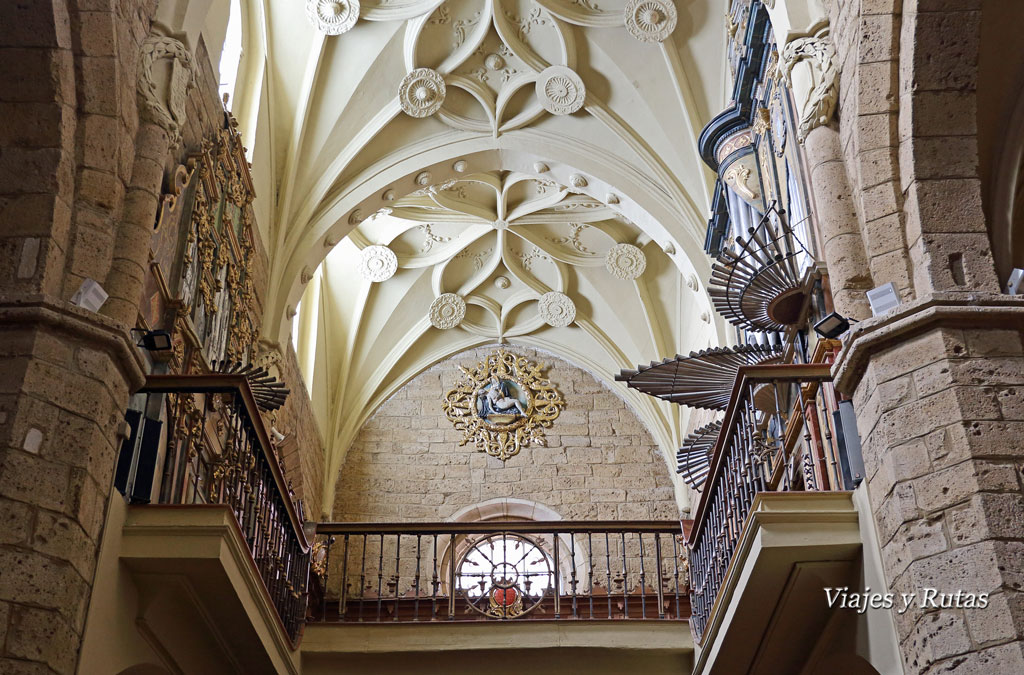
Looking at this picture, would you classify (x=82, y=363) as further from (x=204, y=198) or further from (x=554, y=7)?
(x=554, y=7)

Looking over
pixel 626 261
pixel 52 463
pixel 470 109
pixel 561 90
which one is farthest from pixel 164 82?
pixel 626 261

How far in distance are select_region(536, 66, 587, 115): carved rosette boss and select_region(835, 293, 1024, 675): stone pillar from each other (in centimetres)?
746

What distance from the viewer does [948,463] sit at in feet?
15.9

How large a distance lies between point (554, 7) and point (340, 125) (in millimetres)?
2640

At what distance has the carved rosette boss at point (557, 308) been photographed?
52.3 ft

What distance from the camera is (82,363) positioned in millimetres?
5551

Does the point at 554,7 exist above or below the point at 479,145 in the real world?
above

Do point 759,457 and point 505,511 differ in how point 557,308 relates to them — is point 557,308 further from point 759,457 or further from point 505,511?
point 759,457

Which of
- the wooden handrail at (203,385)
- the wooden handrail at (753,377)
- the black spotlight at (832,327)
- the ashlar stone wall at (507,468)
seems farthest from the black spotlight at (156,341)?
the ashlar stone wall at (507,468)

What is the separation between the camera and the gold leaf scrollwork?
15.5 m

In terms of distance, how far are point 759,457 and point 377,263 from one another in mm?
9829

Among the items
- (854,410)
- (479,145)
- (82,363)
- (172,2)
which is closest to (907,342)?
(854,410)

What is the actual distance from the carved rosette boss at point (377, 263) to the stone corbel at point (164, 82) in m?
8.51

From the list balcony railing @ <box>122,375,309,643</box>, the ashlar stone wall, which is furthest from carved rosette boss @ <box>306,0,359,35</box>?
the ashlar stone wall
